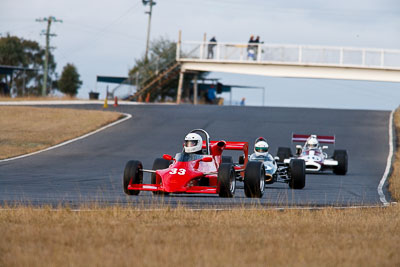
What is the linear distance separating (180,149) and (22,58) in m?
86.6

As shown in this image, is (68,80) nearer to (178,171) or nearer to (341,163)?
(341,163)

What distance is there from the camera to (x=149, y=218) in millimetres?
12539

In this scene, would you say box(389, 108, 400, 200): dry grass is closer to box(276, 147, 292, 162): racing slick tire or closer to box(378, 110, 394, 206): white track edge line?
box(378, 110, 394, 206): white track edge line

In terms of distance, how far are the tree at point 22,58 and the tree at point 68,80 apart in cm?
263

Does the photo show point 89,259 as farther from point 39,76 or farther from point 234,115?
point 39,76

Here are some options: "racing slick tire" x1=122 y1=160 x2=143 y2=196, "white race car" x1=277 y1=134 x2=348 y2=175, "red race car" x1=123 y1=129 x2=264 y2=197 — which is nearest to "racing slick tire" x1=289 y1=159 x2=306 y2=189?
"red race car" x1=123 y1=129 x2=264 y2=197

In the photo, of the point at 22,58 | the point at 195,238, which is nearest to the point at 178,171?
the point at 195,238

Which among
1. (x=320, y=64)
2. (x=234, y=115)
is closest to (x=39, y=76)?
(x=320, y=64)

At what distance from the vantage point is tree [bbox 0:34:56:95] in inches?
4486

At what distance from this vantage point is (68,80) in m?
119

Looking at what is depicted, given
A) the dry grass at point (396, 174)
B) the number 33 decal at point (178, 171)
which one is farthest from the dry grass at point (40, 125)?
the number 33 decal at point (178, 171)

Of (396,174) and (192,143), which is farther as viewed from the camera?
(396,174)

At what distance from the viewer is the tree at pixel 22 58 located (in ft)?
374

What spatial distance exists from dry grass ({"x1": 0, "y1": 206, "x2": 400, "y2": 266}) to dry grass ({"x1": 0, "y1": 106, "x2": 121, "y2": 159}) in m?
19.0
